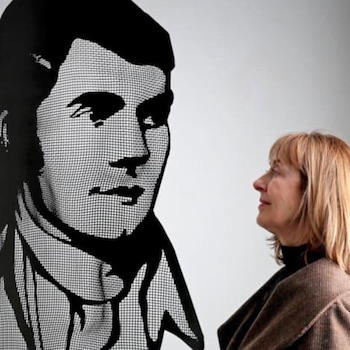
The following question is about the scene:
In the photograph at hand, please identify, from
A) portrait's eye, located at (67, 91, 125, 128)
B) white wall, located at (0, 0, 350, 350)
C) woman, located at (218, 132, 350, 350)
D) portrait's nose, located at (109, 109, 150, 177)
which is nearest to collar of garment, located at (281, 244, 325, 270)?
woman, located at (218, 132, 350, 350)

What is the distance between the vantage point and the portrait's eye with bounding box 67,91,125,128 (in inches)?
68.2

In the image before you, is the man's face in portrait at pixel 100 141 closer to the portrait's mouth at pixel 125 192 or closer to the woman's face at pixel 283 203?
the portrait's mouth at pixel 125 192

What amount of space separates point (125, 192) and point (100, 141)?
143 mm

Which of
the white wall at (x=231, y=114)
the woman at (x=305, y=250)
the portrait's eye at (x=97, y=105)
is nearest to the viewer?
the woman at (x=305, y=250)

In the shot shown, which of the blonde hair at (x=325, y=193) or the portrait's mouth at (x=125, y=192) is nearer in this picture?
the blonde hair at (x=325, y=193)

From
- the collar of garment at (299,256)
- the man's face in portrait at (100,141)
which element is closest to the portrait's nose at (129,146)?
the man's face in portrait at (100,141)

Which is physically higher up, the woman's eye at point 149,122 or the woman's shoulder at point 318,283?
the woman's eye at point 149,122

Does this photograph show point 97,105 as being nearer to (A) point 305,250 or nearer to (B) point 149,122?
(B) point 149,122

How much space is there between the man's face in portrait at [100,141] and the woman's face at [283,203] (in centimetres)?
33

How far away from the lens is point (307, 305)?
4.71 ft

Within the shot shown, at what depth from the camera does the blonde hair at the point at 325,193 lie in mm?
1527

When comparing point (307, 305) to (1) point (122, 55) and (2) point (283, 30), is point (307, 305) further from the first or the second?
(2) point (283, 30)

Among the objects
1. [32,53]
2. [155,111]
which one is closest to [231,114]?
[155,111]

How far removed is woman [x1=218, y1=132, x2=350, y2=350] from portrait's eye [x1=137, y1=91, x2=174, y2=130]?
340mm
